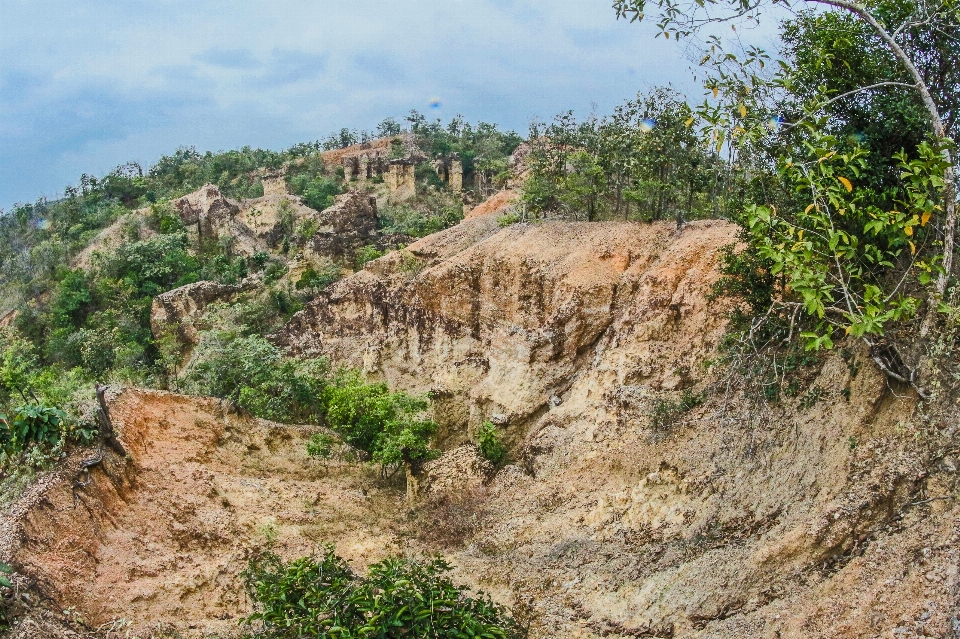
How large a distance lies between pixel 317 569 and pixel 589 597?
17.8 feet

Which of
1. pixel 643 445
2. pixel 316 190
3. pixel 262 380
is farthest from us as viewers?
pixel 316 190

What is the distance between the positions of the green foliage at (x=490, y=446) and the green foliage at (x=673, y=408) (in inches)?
208

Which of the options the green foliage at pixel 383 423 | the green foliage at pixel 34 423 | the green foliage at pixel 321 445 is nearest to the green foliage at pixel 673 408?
the green foliage at pixel 383 423

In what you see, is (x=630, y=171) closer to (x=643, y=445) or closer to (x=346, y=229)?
(x=643, y=445)

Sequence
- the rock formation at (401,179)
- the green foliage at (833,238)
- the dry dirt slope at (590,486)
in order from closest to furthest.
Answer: the green foliage at (833,238), the dry dirt slope at (590,486), the rock formation at (401,179)

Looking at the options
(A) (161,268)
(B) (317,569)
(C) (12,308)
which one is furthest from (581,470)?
(C) (12,308)

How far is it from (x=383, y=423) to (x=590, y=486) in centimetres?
581

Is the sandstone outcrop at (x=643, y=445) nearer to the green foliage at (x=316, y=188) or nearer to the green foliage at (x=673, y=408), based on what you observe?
the green foliage at (x=673, y=408)

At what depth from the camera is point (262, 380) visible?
69.8 feet

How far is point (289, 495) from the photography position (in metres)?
16.5

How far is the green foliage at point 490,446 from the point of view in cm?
1945

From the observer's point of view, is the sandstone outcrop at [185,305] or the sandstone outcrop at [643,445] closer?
the sandstone outcrop at [643,445]

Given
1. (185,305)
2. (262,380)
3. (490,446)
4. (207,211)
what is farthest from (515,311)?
(207,211)

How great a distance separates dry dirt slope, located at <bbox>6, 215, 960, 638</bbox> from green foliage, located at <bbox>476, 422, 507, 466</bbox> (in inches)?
20.9
